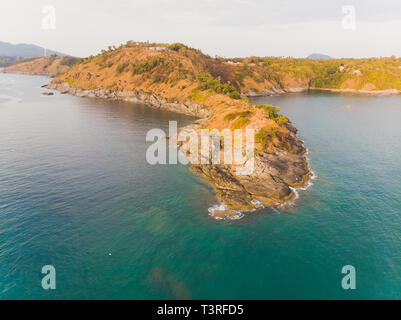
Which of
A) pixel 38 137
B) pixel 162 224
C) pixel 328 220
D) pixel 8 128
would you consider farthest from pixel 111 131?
pixel 328 220

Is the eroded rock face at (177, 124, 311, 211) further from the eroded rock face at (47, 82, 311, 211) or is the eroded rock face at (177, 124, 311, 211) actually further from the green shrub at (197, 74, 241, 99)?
the green shrub at (197, 74, 241, 99)

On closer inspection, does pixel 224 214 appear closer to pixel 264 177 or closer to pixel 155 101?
pixel 264 177

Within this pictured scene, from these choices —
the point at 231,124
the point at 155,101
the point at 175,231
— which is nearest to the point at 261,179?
the point at 175,231

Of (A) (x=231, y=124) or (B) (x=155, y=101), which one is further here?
(B) (x=155, y=101)

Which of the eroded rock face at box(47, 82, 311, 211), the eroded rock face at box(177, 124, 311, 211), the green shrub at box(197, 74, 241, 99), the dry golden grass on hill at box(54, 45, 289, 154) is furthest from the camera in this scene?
the green shrub at box(197, 74, 241, 99)

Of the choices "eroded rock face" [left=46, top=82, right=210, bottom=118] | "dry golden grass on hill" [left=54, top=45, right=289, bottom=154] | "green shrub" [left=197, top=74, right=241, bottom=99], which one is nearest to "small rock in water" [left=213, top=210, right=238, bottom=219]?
"dry golden grass on hill" [left=54, top=45, right=289, bottom=154]

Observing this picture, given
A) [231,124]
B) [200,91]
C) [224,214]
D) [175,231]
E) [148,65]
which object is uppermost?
[148,65]

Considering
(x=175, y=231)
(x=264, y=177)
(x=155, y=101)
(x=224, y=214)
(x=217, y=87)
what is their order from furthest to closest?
(x=155, y=101)
(x=217, y=87)
(x=264, y=177)
(x=224, y=214)
(x=175, y=231)
